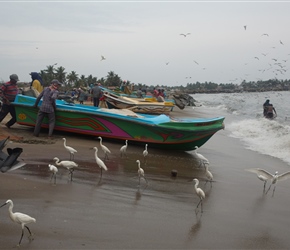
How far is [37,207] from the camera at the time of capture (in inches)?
200

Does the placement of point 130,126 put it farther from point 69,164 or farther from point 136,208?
point 136,208

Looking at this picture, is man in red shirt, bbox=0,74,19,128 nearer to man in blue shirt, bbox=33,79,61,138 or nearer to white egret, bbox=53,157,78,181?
man in blue shirt, bbox=33,79,61,138

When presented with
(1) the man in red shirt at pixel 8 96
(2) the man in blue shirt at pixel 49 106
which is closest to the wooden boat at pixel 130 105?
(1) the man in red shirt at pixel 8 96

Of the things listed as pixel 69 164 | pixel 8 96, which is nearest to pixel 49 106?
pixel 8 96

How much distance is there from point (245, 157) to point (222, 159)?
3.76 feet

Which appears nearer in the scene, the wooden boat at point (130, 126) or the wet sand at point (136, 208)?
the wet sand at point (136, 208)

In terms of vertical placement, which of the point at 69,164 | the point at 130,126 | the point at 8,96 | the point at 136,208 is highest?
the point at 8,96

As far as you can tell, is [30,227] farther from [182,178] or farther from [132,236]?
[182,178]

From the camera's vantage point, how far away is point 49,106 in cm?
1101

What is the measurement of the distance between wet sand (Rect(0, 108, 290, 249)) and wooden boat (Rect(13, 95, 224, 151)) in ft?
5.92

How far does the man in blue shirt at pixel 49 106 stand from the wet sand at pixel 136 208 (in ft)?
6.03

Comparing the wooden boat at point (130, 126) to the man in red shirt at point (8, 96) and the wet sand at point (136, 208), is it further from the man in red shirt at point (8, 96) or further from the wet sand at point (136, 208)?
the wet sand at point (136, 208)

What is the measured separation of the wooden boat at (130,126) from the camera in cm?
1090

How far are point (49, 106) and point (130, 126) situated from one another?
2455 millimetres
